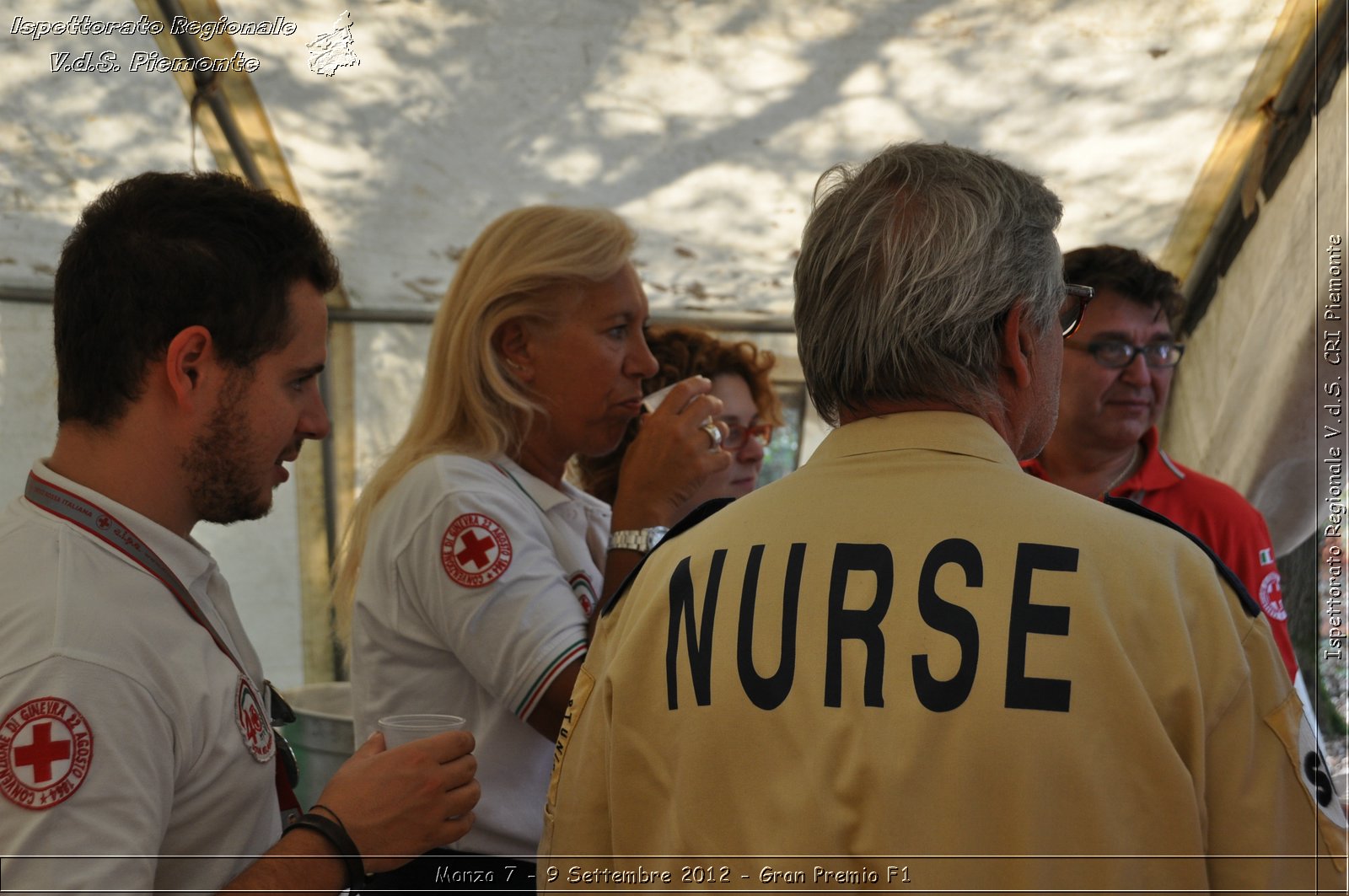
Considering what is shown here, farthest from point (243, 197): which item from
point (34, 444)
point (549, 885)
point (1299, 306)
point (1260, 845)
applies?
point (1299, 306)

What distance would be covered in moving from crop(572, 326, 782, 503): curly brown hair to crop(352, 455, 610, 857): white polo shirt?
3.52 feet

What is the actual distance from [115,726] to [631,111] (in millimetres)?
2372

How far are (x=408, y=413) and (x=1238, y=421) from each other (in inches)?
113

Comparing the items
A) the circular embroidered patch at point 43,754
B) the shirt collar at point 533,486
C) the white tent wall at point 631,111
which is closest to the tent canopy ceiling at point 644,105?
the white tent wall at point 631,111

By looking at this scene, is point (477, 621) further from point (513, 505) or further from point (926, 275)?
point (926, 275)

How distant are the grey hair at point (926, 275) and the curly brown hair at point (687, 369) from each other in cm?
172

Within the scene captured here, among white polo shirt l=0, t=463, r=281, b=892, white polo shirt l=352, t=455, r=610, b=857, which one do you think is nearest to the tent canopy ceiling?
white polo shirt l=352, t=455, r=610, b=857

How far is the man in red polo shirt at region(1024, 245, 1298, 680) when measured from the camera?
8.08 feet

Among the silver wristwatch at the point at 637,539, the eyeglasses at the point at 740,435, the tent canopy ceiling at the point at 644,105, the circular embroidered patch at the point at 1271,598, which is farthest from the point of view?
the eyeglasses at the point at 740,435

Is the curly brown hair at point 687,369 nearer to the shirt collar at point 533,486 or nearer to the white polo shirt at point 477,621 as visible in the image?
the shirt collar at point 533,486

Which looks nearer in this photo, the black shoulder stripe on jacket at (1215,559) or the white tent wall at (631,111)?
the black shoulder stripe on jacket at (1215,559)

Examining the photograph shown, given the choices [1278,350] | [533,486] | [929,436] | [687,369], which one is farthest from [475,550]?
[1278,350]

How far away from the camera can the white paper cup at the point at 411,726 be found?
4.57 ft

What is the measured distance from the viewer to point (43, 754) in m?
0.99
